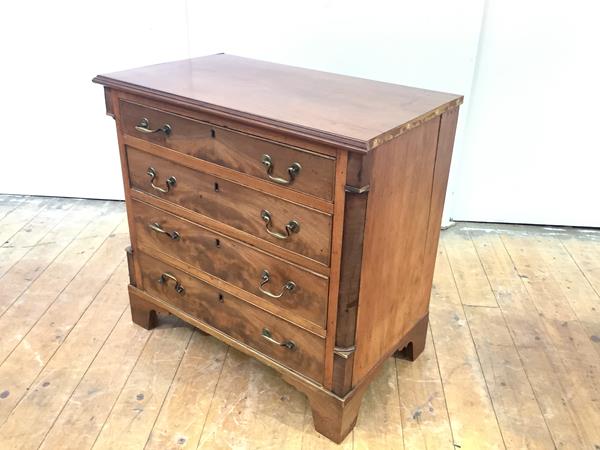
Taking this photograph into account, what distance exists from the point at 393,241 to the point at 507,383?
0.66m

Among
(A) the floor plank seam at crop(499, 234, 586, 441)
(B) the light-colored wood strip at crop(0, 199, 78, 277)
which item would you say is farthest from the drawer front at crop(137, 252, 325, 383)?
(B) the light-colored wood strip at crop(0, 199, 78, 277)

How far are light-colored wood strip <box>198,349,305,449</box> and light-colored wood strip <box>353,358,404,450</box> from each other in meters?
0.17

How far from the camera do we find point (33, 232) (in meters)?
2.54

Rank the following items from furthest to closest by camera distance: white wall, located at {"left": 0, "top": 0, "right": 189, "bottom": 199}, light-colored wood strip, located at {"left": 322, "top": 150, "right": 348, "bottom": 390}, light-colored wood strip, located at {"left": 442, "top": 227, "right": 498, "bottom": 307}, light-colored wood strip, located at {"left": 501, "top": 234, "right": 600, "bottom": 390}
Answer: white wall, located at {"left": 0, "top": 0, "right": 189, "bottom": 199}, light-colored wood strip, located at {"left": 442, "top": 227, "right": 498, "bottom": 307}, light-colored wood strip, located at {"left": 501, "top": 234, "right": 600, "bottom": 390}, light-colored wood strip, located at {"left": 322, "top": 150, "right": 348, "bottom": 390}

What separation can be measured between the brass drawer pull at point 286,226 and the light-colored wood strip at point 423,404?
644mm

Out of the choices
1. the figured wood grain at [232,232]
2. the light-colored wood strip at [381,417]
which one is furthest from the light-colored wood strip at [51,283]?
the light-colored wood strip at [381,417]

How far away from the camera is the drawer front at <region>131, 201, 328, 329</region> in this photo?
141 cm

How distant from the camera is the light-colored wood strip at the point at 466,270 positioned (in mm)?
2127

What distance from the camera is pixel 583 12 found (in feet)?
7.30

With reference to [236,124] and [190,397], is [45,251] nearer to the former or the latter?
[190,397]

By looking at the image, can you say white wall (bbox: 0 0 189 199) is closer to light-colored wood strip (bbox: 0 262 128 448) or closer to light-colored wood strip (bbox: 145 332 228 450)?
light-colored wood strip (bbox: 0 262 128 448)

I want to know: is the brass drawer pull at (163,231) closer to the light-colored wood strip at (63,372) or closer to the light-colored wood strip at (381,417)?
the light-colored wood strip at (63,372)

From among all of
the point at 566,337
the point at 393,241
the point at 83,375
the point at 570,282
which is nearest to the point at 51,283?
the point at 83,375

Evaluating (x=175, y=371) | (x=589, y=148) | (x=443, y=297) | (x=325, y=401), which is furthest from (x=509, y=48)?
(x=175, y=371)
